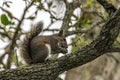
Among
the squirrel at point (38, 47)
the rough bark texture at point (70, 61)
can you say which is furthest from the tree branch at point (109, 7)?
the squirrel at point (38, 47)

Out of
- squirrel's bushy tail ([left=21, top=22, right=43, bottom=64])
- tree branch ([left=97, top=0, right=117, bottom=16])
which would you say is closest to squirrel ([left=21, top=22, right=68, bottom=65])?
squirrel's bushy tail ([left=21, top=22, right=43, bottom=64])

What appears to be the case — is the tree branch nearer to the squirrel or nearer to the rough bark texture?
the rough bark texture

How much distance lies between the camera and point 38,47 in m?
4.12

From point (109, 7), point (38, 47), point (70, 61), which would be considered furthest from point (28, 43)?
point (109, 7)

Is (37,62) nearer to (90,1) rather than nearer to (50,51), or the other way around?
(50,51)

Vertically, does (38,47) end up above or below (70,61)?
above

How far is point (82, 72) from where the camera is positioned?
24.3 feet

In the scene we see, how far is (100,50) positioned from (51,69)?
447 mm

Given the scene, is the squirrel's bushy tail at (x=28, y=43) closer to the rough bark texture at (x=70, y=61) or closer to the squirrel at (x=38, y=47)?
the squirrel at (x=38, y=47)

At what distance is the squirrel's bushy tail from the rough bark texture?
1.52 feet

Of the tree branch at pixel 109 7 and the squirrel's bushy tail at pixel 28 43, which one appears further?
the squirrel's bushy tail at pixel 28 43

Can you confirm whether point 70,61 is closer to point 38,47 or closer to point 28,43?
point 38,47

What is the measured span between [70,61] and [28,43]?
2.34 ft

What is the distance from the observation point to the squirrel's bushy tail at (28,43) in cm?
414
